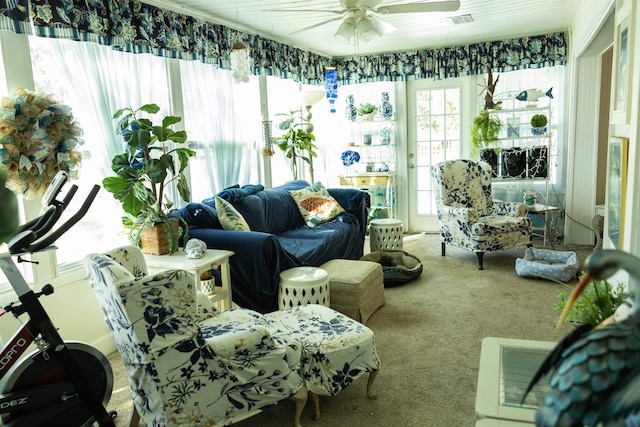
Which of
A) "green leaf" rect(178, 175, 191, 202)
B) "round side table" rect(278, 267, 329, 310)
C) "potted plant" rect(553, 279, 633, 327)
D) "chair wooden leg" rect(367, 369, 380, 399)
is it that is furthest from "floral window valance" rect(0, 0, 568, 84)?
"potted plant" rect(553, 279, 633, 327)

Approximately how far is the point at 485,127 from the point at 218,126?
10.1ft

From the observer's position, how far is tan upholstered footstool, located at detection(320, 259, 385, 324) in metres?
3.46

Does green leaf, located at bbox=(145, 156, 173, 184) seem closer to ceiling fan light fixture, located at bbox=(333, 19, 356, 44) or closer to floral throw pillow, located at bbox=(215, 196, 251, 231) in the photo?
floral throw pillow, located at bbox=(215, 196, 251, 231)

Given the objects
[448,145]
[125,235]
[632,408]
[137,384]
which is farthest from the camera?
[448,145]

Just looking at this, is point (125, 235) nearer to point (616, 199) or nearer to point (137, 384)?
point (137, 384)

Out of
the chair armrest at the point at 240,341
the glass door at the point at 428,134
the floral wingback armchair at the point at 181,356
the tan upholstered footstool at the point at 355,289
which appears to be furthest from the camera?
the glass door at the point at 428,134

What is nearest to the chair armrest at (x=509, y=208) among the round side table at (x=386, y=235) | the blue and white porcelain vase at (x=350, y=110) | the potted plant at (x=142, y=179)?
the round side table at (x=386, y=235)

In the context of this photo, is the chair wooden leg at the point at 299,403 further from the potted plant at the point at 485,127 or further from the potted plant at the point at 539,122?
the potted plant at the point at 539,122

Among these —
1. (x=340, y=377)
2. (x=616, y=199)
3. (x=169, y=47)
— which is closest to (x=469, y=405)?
(x=340, y=377)

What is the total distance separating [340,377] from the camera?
7.87 ft

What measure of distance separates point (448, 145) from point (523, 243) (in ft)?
6.55

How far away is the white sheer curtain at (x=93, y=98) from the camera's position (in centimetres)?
310

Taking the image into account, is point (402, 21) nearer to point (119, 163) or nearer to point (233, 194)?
point (233, 194)

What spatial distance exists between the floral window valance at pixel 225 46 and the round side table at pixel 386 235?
2.00 m
